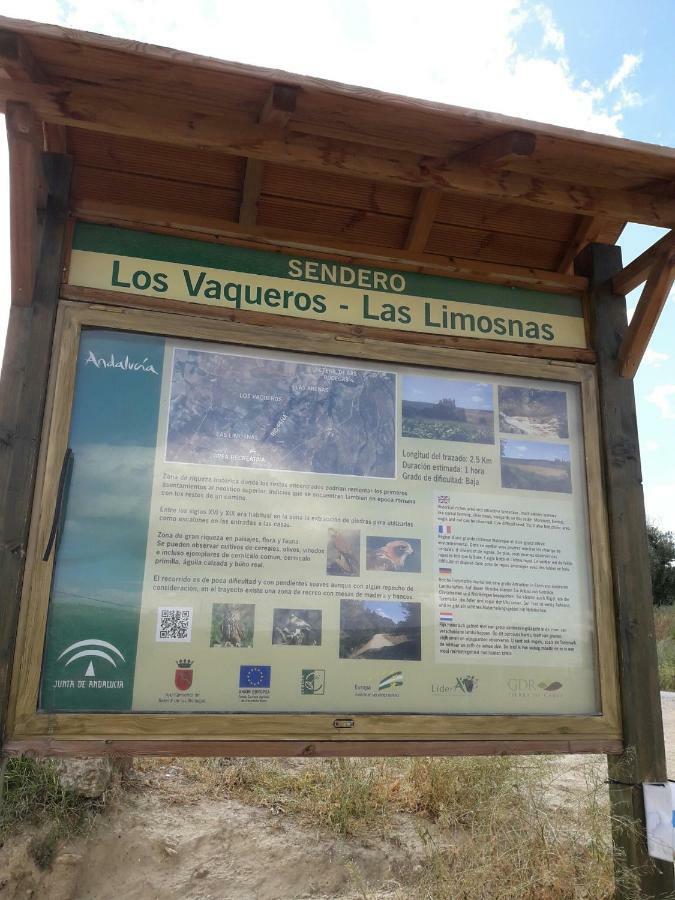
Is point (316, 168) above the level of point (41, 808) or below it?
above

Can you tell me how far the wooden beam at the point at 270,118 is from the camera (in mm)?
2957

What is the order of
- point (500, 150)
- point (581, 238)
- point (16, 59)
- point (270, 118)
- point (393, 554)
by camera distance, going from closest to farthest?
point (16, 59) → point (270, 118) → point (500, 150) → point (393, 554) → point (581, 238)

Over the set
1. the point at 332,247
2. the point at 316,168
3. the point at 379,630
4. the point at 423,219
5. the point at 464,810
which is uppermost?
the point at 423,219

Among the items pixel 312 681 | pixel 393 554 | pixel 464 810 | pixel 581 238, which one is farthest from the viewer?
pixel 464 810

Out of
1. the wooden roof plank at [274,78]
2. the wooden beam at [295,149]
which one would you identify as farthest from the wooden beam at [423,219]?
the wooden roof plank at [274,78]

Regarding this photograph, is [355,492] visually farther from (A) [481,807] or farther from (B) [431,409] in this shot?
(A) [481,807]

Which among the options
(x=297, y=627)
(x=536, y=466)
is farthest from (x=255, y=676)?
(x=536, y=466)

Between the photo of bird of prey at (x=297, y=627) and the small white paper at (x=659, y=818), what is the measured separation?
1895mm

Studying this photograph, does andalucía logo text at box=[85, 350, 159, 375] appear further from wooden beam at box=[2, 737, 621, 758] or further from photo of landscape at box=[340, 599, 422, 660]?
wooden beam at box=[2, 737, 621, 758]

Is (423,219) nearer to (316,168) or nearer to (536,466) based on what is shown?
(316,168)

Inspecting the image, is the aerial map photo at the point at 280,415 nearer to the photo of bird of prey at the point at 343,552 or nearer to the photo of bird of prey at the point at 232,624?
the photo of bird of prey at the point at 343,552

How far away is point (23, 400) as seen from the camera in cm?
326

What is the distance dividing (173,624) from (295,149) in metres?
2.28

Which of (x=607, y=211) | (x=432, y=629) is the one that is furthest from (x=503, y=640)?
(x=607, y=211)
